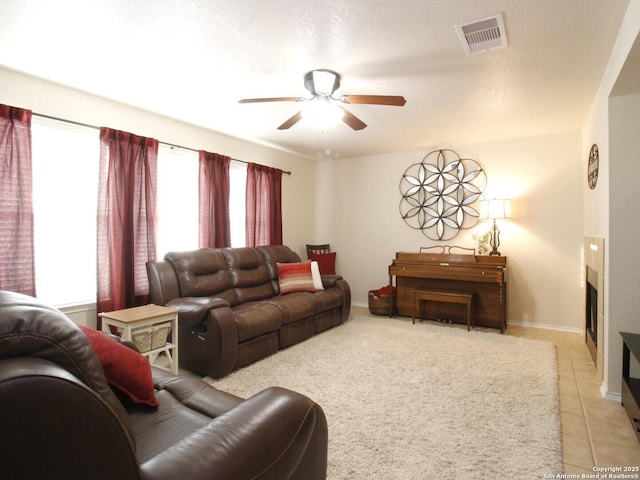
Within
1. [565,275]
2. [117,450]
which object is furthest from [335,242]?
[117,450]

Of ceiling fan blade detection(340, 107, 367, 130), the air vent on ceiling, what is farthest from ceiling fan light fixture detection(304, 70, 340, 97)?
the air vent on ceiling

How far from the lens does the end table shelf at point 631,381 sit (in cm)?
198

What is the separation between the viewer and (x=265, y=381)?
2.77 m

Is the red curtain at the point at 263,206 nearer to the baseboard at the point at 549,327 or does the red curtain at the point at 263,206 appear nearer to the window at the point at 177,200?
the window at the point at 177,200

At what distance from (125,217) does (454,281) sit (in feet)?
12.5

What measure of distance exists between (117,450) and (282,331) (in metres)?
2.76

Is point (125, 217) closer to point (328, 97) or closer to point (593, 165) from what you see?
point (328, 97)

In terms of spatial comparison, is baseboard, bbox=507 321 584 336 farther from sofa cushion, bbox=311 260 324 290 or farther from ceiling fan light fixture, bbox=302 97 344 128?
ceiling fan light fixture, bbox=302 97 344 128

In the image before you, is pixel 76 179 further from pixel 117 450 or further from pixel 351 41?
pixel 117 450

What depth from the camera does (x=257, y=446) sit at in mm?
974

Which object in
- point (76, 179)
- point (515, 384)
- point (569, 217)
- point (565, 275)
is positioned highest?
Answer: point (76, 179)

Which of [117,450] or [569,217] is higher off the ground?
[569,217]

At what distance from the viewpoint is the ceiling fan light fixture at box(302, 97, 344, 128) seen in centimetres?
301

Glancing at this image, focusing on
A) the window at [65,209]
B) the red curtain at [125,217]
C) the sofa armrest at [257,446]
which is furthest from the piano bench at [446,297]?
the window at [65,209]
